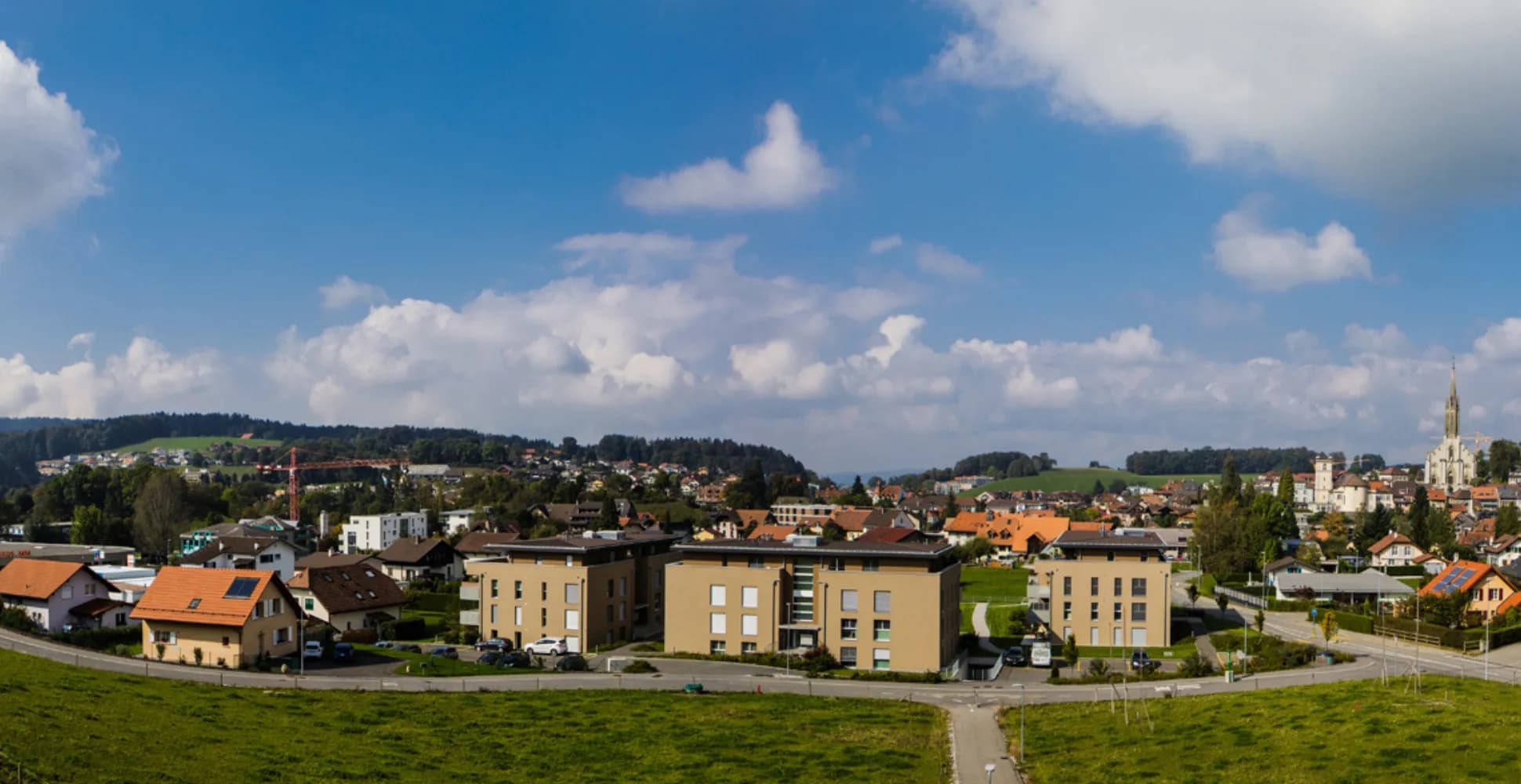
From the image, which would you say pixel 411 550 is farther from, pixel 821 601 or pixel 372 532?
pixel 821 601

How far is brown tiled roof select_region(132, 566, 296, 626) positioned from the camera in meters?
53.5

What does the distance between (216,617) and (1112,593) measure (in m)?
50.5

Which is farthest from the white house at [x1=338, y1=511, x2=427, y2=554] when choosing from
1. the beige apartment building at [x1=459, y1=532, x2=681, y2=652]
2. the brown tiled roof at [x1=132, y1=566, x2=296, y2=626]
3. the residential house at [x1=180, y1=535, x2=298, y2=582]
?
the brown tiled roof at [x1=132, y1=566, x2=296, y2=626]

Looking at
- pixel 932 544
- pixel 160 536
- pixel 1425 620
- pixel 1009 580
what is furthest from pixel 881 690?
pixel 160 536

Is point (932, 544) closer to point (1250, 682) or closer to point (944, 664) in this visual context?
point (944, 664)

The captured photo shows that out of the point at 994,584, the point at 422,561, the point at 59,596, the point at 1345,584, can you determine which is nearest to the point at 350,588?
the point at 59,596

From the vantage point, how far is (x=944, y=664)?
59312mm

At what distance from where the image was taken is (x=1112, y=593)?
67.8 meters

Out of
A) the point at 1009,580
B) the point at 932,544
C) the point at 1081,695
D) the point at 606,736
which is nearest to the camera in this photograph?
the point at 606,736

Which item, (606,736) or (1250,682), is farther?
(1250,682)

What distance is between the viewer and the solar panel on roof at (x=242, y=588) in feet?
178

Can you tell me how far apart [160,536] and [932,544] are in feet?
335

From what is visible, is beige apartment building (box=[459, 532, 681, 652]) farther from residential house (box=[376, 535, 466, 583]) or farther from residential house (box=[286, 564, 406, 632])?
residential house (box=[376, 535, 466, 583])

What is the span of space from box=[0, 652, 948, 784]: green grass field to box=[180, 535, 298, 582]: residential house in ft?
179
